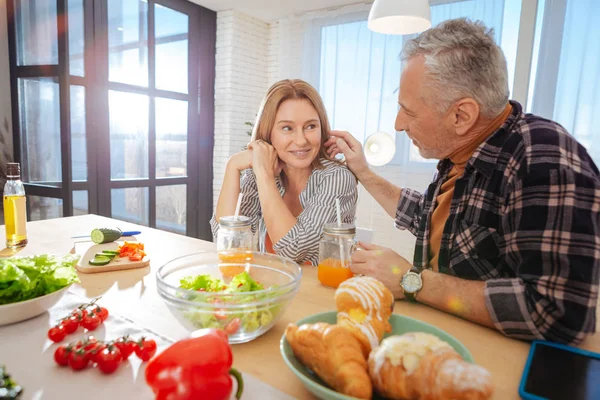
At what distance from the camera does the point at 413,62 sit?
3.74 feet

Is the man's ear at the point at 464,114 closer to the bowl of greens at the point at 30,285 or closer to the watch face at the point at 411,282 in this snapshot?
the watch face at the point at 411,282

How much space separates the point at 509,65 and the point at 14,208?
12.0 feet

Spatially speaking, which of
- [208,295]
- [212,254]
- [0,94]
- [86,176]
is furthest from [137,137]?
[208,295]

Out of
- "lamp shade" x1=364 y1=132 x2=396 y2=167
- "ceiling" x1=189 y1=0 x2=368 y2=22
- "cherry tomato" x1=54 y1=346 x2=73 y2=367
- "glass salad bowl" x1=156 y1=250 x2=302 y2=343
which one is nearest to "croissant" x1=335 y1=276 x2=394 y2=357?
"glass salad bowl" x1=156 y1=250 x2=302 y2=343

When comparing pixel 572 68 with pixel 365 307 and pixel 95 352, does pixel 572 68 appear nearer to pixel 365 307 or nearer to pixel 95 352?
pixel 365 307

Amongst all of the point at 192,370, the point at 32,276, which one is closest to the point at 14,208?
the point at 32,276

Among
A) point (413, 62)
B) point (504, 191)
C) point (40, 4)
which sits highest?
point (40, 4)

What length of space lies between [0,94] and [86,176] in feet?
3.56

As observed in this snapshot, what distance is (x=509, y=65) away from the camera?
11.2 ft

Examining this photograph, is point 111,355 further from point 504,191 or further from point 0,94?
point 0,94

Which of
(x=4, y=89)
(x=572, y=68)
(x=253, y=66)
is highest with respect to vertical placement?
(x=253, y=66)

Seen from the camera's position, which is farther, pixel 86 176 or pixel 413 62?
pixel 86 176

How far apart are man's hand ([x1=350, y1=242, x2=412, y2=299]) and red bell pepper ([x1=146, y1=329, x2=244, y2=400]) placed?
0.55m

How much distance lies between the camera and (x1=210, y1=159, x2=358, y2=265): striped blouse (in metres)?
1.46
